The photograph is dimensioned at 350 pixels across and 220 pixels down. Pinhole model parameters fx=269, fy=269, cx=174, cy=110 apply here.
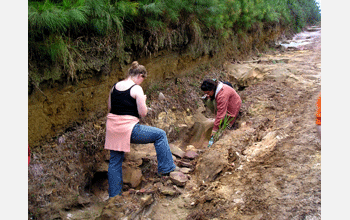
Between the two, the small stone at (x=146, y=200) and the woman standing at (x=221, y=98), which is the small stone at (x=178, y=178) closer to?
the small stone at (x=146, y=200)

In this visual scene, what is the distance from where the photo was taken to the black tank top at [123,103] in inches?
125

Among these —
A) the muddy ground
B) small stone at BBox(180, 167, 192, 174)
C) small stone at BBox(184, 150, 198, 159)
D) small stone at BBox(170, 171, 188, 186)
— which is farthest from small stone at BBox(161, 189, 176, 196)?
small stone at BBox(184, 150, 198, 159)

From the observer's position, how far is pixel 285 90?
5746 millimetres

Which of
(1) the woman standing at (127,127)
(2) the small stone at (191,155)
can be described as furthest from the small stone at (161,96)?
(1) the woman standing at (127,127)

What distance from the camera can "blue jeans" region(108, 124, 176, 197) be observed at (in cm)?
329

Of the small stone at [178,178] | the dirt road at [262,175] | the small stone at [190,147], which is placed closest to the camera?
the dirt road at [262,175]

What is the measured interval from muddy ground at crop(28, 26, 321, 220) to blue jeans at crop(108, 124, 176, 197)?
18 cm

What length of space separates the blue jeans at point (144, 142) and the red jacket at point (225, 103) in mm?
1430

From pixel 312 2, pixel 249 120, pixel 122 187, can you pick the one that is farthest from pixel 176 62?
pixel 312 2

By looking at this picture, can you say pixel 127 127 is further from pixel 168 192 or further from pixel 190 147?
pixel 190 147

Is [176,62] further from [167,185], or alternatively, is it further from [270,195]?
[270,195]

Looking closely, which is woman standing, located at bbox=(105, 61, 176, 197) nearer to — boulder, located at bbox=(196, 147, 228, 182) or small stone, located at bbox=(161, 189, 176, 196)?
small stone, located at bbox=(161, 189, 176, 196)

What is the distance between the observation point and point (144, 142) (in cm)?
334

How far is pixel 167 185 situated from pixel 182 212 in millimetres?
468
